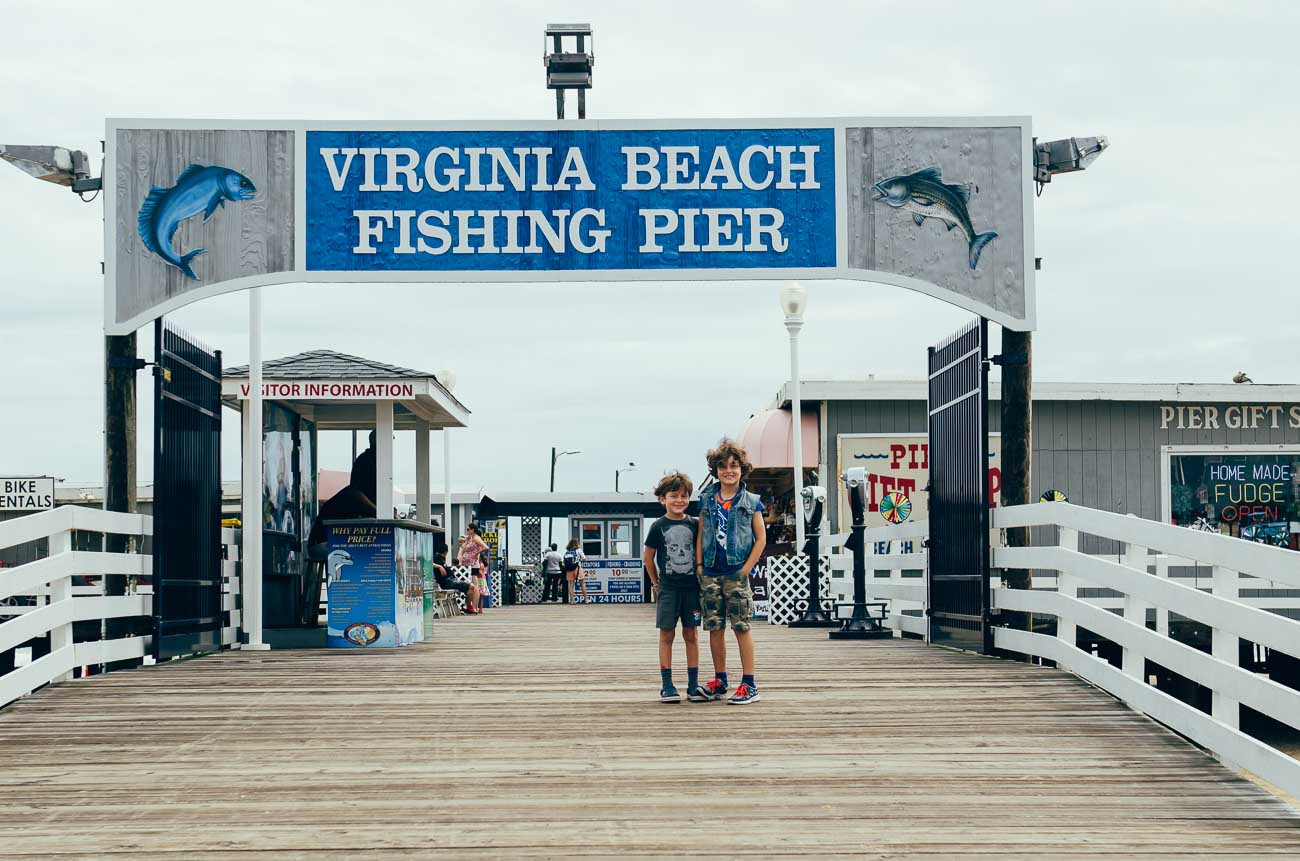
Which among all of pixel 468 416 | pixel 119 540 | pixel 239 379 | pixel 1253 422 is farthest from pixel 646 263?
pixel 1253 422

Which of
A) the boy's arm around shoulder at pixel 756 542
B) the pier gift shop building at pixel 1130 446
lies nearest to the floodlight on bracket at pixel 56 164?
the boy's arm around shoulder at pixel 756 542

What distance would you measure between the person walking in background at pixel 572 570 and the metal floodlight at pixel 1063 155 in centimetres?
2431

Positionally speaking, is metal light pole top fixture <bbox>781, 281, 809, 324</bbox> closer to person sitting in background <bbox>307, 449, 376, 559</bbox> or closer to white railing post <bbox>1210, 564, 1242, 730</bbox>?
person sitting in background <bbox>307, 449, 376, 559</bbox>

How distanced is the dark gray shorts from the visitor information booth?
5.06 meters

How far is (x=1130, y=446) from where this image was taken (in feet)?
93.3

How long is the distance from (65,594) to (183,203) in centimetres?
352

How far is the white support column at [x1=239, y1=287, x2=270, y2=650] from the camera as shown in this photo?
47.5ft

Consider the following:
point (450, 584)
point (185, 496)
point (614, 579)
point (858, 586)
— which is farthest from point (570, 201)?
point (614, 579)

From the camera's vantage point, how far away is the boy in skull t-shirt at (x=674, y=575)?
941 cm

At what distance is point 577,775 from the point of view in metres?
6.93

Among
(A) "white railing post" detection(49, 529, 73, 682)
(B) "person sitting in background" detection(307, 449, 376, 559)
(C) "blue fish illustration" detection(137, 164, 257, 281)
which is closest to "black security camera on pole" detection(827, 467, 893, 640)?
(B) "person sitting in background" detection(307, 449, 376, 559)

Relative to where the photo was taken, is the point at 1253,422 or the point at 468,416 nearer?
the point at 468,416

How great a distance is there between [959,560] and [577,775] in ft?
21.6

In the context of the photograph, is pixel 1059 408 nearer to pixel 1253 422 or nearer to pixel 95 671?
pixel 1253 422
